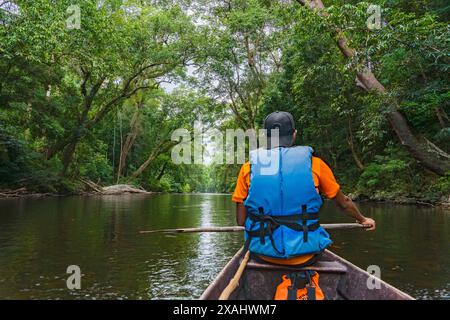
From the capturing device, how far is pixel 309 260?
324cm

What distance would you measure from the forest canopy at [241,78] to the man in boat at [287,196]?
951 cm

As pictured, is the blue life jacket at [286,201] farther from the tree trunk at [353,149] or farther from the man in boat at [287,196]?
the tree trunk at [353,149]

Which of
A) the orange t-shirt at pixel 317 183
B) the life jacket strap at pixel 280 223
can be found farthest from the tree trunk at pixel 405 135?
the life jacket strap at pixel 280 223

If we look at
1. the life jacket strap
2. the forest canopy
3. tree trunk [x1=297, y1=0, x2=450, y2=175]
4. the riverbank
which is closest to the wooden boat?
the life jacket strap

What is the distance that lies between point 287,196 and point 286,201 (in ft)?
0.14

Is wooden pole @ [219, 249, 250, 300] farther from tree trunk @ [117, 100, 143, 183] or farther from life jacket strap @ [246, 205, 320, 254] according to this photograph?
tree trunk @ [117, 100, 143, 183]

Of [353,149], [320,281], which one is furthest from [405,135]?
[320,281]

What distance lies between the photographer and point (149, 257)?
6.43m

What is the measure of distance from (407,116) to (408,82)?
1.38 metres

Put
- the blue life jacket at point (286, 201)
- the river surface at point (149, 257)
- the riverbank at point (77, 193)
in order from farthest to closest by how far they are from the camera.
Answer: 1. the riverbank at point (77, 193)
2. the river surface at point (149, 257)
3. the blue life jacket at point (286, 201)

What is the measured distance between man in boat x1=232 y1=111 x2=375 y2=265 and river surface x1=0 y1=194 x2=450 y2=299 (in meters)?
1.73

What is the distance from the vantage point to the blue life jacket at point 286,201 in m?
3.10

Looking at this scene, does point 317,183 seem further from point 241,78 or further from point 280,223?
point 241,78
